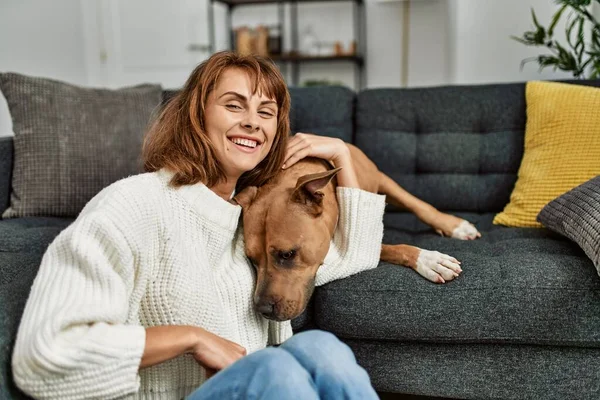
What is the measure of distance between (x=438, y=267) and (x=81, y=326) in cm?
102

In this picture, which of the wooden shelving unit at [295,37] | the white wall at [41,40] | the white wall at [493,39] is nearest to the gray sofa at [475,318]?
the white wall at [493,39]

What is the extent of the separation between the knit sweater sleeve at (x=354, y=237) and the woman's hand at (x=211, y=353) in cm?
56

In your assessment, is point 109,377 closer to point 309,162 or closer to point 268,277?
point 268,277

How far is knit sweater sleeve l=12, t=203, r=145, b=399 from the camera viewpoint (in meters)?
0.95

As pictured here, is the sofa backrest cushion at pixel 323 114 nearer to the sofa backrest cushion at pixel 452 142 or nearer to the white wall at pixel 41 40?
the sofa backrest cushion at pixel 452 142

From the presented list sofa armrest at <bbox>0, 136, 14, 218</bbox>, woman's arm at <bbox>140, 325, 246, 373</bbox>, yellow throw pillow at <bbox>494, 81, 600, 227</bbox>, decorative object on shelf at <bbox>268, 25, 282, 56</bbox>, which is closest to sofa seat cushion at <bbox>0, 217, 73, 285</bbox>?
sofa armrest at <bbox>0, 136, 14, 218</bbox>

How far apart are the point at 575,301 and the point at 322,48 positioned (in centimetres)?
395

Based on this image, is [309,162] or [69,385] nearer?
[69,385]

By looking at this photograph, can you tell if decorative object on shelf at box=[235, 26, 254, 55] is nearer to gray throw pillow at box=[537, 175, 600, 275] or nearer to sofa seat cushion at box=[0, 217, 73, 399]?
sofa seat cushion at box=[0, 217, 73, 399]

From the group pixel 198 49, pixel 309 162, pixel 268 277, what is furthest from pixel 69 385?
pixel 198 49

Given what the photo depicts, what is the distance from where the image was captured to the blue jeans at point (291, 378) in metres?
0.93

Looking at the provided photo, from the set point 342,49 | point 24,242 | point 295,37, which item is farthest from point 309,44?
point 24,242

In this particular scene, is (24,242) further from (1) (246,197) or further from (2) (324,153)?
(2) (324,153)

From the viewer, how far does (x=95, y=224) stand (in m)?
1.06
